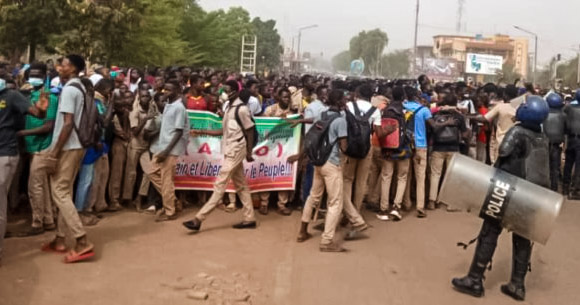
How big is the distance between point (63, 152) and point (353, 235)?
3483 millimetres

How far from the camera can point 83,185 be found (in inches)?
279

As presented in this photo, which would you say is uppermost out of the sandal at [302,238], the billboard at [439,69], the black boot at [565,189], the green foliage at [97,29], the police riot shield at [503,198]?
the billboard at [439,69]

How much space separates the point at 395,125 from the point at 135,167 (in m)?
3.56

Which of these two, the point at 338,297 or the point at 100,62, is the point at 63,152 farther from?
the point at 100,62

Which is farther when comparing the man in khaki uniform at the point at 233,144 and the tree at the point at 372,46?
the tree at the point at 372,46

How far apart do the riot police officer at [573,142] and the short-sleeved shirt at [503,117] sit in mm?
1727

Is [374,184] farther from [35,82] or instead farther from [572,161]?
[35,82]

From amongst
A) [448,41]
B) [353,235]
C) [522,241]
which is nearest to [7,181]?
[353,235]

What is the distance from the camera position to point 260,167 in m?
8.43

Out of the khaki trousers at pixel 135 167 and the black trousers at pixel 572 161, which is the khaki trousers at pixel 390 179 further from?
the black trousers at pixel 572 161

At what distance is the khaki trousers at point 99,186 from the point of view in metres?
7.45

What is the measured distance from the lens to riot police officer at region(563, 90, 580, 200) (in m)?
10.2

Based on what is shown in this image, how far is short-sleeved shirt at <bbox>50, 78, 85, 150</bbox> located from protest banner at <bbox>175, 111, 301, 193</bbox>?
260cm

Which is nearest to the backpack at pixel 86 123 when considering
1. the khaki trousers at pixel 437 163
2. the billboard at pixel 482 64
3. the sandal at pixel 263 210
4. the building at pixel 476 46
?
the sandal at pixel 263 210
